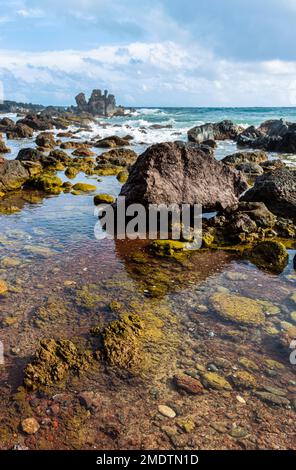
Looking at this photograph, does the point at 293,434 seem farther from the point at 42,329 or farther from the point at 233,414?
the point at 42,329

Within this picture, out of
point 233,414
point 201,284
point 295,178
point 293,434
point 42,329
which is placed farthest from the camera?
point 295,178

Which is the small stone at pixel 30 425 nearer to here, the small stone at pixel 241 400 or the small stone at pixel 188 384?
the small stone at pixel 188 384

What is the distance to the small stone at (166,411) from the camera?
4070 mm

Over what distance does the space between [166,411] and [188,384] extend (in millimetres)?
519

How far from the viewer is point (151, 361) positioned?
4.92m

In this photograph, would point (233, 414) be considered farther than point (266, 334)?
No

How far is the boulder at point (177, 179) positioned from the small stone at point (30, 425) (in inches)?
295

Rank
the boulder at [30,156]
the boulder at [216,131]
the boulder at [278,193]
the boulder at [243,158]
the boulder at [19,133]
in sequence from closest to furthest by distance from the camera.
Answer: the boulder at [278,193] < the boulder at [30,156] < the boulder at [243,158] < the boulder at [19,133] < the boulder at [216,131]

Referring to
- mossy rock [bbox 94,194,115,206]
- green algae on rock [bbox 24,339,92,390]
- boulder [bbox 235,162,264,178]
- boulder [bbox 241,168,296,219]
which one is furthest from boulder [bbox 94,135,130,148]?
green algae on rock [bbox 24,339,92,390]

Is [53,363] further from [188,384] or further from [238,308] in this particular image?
[238,308]

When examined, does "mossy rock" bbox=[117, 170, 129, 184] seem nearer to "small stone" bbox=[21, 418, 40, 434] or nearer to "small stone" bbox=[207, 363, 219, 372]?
"small stone" bbox=[207, 363, 219, 372]

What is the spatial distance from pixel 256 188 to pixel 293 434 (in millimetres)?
9335

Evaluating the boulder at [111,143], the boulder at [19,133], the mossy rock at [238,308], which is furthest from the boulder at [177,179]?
the boulder at [19,133]
